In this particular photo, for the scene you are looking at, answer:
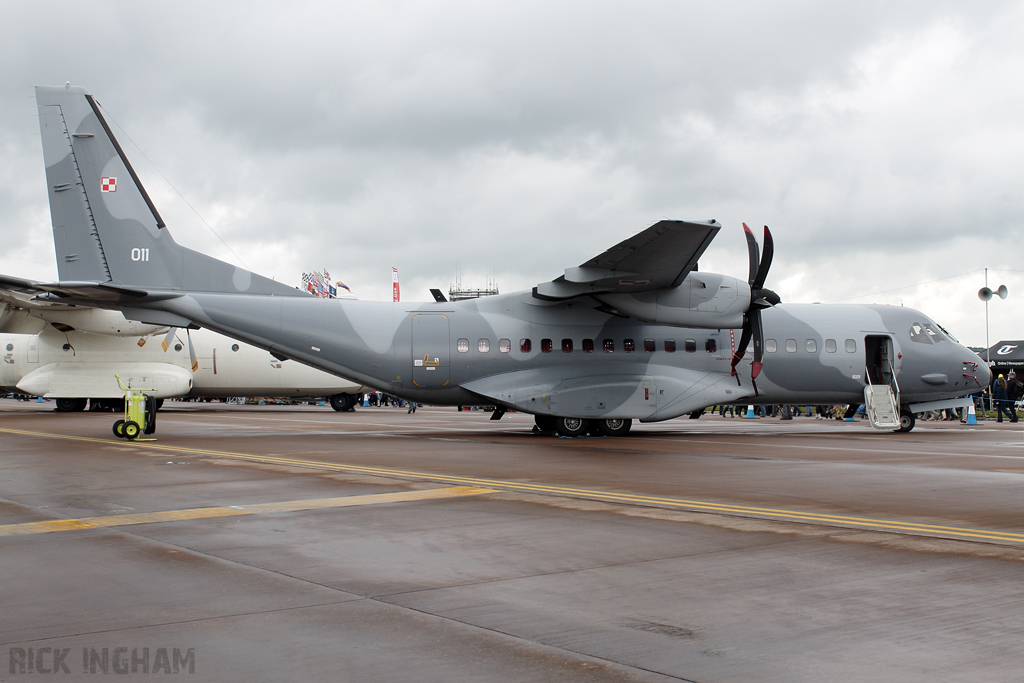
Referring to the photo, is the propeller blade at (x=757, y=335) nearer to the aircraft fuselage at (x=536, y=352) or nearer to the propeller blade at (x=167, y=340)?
the aircraft fuselage at (x=536, y=352)

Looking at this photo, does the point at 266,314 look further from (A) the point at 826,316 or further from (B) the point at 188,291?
(A) the point at 826,316

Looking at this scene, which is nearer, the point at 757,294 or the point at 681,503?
the point at 681,503

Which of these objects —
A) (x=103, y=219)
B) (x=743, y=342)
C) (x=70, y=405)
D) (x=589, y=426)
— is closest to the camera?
(x=103, y=219)

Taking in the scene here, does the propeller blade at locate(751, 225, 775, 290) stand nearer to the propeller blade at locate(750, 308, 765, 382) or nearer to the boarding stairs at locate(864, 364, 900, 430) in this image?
the propeller blade at locate(750, 308, 765, 382)

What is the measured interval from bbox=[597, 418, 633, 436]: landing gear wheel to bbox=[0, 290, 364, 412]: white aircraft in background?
46.6 ft

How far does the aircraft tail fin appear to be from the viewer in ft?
66.2

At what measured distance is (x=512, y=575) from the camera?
5.73m

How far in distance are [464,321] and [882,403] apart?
1211cm

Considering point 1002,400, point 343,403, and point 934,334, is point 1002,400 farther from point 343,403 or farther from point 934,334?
point 343,403

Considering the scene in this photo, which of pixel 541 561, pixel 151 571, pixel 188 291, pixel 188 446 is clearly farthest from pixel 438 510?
pixel 188 291

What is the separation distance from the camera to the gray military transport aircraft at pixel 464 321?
19.8m

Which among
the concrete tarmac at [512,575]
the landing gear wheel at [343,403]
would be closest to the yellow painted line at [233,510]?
the concrete tarmac at [512,575]

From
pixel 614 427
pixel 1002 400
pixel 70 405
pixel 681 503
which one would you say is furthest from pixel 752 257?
pixel 70 405

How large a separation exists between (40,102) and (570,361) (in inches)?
613
